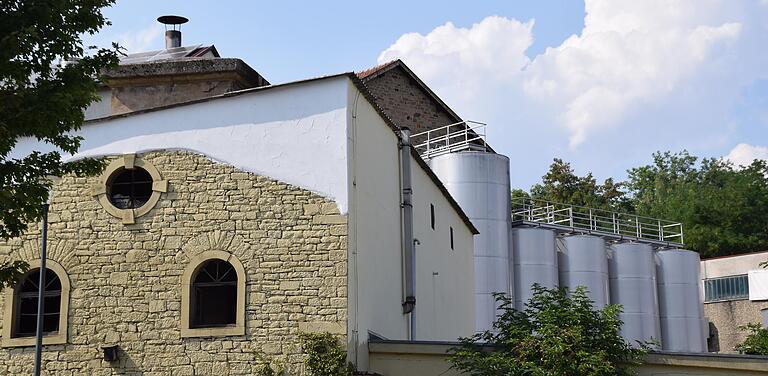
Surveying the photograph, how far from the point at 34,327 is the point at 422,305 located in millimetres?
8447

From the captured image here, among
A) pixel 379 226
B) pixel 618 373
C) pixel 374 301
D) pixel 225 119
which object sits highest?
pixel 225 119

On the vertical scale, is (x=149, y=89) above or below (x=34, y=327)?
above

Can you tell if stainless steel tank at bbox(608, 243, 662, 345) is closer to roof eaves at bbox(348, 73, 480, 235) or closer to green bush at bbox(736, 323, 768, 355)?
roof eaves at bbox(348, 73, 480, 235)

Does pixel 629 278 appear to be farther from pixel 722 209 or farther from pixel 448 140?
pixel 722 209

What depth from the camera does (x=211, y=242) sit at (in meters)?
17.3

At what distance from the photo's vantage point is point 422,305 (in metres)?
22.9

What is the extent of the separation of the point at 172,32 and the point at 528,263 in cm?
1772

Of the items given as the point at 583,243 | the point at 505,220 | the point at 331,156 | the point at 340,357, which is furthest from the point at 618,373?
the point at 583,243

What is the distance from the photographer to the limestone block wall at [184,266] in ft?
55.1

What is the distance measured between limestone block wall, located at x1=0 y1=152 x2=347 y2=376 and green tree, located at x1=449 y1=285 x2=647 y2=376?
2574mm

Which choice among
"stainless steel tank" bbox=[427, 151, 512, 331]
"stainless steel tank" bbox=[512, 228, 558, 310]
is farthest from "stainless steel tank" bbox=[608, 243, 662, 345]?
"stainless steel tank" bbox=[427, 151, 512, 331]

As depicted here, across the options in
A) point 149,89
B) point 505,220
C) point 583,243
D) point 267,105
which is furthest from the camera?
point 583,243

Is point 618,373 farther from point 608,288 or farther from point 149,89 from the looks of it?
point 608,288

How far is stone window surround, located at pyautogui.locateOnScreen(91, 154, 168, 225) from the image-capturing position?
17.6 metres
